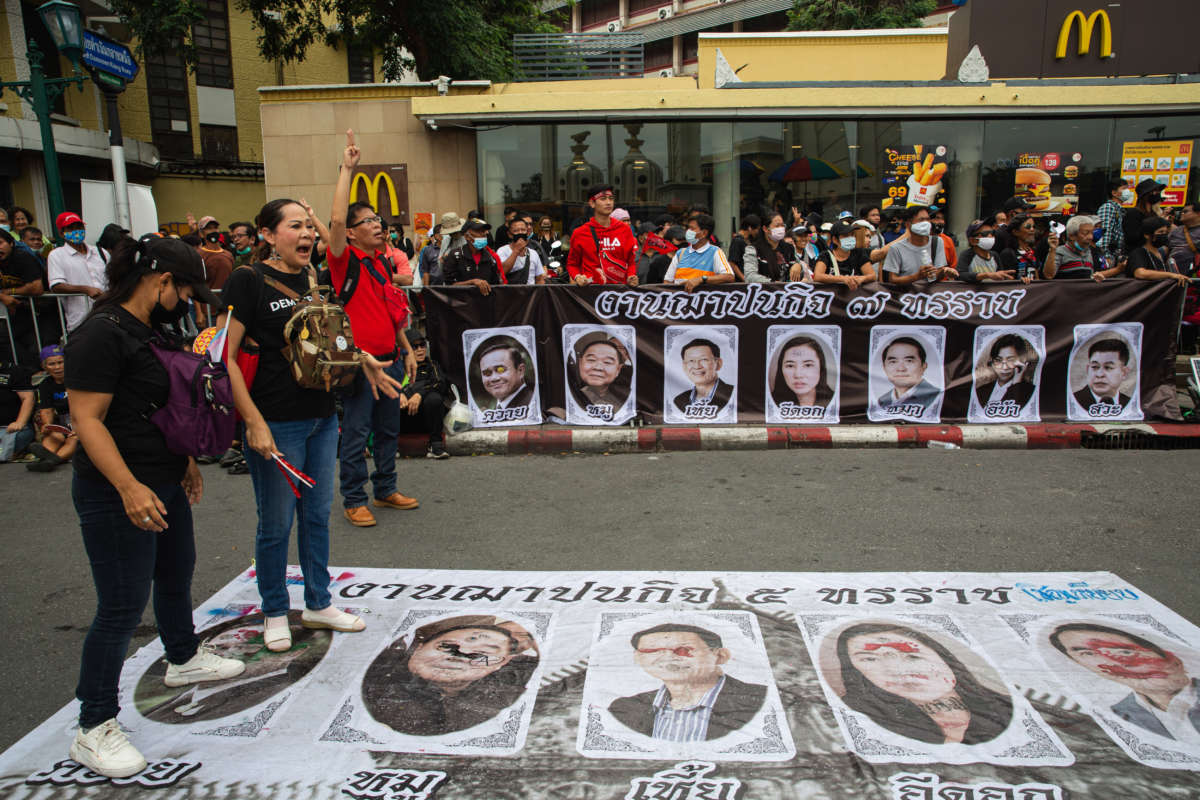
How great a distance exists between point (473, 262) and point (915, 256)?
14.2ft

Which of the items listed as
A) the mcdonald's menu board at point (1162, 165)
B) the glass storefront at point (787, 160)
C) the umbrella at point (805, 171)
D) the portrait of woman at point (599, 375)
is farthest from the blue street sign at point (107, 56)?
the mcdonald's menu board at point (1162, 165)

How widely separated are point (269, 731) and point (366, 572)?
4.87 ft

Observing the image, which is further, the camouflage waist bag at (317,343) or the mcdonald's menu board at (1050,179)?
the mcdonald's menu board at (1050,179)

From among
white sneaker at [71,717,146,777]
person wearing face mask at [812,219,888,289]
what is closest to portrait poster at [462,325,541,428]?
person wearing face mask at [812,219,888,289]

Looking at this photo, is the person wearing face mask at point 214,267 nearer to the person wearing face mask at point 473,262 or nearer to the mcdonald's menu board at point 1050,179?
the person wearing face mask at point 473,262

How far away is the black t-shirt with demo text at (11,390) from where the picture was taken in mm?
7605

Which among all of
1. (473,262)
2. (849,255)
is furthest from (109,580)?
(849,255)

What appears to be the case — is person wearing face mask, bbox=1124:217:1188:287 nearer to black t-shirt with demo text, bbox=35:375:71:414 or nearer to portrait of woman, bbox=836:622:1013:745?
portrait of woman, bbox=836:622:1013:745

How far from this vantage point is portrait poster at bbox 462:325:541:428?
24.6 feet

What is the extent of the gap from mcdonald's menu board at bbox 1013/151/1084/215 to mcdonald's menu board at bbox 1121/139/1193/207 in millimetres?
798

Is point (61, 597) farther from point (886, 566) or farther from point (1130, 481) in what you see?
point (1130, 481)

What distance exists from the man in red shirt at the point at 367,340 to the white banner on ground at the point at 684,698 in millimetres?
1188

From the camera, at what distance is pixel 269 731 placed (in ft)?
9.64

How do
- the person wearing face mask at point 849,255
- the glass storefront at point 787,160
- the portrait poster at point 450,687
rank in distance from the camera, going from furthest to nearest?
the glass storefront at point 787,160, the person wearing face mask at point 849,255, the portrait poster at point 450,687
